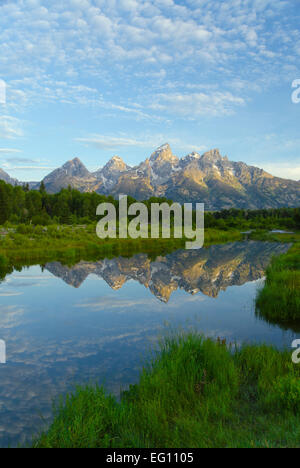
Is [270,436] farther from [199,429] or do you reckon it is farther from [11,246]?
[11,246]

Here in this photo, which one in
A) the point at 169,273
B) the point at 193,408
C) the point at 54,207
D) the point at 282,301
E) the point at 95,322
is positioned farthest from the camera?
the point at 54,207

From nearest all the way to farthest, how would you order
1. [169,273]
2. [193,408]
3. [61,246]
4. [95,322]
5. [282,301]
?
1. [193,408]
2. [282,301]
3. [95,322]
4. [169,273]
5. [61,246]

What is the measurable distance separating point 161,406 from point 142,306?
15.4 m

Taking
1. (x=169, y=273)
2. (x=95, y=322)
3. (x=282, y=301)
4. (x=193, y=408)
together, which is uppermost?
(x=282, y=301)

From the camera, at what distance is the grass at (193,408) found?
23.8 feet

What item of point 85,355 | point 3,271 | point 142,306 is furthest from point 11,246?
point 85,355

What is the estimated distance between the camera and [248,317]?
A: 2014 centimetres

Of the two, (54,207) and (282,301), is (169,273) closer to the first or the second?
(282,301)

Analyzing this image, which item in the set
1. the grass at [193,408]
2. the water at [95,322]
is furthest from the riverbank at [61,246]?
the grass at [193,408]

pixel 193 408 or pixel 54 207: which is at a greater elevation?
pixel 54 207

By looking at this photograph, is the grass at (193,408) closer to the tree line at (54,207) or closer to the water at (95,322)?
the water at (95,322)

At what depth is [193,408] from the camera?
8.73 metres

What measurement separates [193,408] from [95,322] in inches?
477

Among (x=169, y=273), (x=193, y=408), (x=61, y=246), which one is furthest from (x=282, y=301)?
(x=61, y=246)
